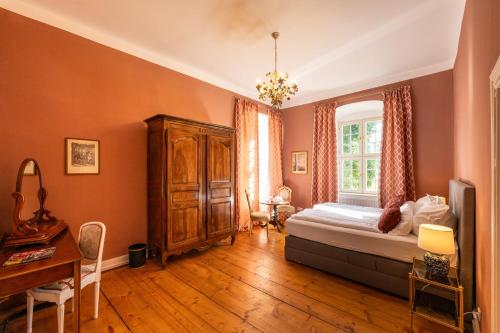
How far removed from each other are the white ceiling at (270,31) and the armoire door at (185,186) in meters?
1.43

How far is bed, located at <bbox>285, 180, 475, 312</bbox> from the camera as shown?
6.36ft

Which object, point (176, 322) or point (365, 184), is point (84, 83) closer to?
point (176, 322)

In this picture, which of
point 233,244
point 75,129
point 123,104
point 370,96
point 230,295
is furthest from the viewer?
point 370,96

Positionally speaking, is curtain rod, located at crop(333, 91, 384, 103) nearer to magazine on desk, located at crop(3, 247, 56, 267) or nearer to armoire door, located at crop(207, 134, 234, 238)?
armoire door, located at crop(207, 134, 234, 238)

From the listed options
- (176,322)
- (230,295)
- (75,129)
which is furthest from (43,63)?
(230,295)

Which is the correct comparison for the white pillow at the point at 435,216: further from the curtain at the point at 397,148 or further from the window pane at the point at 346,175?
the window pane at the point at 346,175

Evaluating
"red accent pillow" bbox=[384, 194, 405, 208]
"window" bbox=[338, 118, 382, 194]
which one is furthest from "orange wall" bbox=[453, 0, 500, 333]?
"window" bbox=[338, 118, 382, 194]

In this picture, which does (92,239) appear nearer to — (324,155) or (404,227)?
(404,227)

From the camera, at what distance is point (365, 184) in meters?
4.91

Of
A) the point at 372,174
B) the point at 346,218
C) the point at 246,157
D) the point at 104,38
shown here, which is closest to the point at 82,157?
the point at 104,38

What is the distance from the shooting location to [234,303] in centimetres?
229

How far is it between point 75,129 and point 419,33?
513 cm

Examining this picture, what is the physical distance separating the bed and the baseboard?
8.45 feet

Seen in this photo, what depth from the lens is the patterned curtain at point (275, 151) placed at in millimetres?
5746
